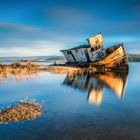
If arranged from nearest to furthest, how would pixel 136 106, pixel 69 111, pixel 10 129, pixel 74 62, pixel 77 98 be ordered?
pixel 10 129, pixel 69 111, pixel 136 106, pixel 77 98, pixel 74 62

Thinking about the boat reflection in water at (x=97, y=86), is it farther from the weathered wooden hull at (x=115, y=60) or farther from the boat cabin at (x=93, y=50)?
the boat cabin at (x=93, y=50)

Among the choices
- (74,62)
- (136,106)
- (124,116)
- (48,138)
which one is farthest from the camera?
(74,62)

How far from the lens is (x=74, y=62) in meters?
57.2

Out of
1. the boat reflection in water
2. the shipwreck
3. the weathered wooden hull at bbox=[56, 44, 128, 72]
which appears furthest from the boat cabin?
the boat reflection in water

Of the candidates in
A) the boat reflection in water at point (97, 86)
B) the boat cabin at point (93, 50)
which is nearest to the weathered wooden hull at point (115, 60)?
the boat cabin at point (93, 50)

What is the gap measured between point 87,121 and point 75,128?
4.40 ft

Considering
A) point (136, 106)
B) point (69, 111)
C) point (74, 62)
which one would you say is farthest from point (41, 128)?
point (74, 62)

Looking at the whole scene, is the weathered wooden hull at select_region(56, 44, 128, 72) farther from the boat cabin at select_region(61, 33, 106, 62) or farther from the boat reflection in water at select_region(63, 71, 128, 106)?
the boat reflection in water at select_region(63, 71, 128, 106)

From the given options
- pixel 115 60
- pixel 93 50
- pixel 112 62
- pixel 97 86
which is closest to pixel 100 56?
pixel 93 50

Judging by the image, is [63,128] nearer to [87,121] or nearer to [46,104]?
[87,121]

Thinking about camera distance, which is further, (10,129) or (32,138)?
(10,129)

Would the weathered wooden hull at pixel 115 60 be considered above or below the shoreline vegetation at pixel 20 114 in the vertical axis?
above

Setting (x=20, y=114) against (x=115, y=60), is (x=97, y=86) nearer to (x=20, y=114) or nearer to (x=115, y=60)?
(x=20, y=114)

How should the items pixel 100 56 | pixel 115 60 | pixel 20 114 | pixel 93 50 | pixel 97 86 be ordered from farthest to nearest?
pixel 100 56 < pixel 93 50 < pixel 115 60 < pixel 97 86 < pixel 20 114
